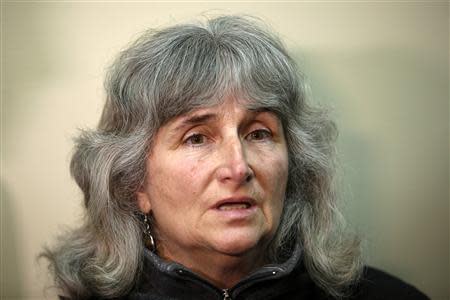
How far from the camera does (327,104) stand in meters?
2.20

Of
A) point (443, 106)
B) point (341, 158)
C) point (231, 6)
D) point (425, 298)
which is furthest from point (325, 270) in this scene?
point (231, 6)

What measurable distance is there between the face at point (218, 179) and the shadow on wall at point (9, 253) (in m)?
0.81

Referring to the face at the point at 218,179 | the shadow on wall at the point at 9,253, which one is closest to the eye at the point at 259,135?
the face at the point at 218,179

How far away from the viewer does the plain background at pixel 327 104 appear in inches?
81.9

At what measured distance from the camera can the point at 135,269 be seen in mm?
1714

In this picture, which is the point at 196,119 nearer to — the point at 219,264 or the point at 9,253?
the point at 219,264

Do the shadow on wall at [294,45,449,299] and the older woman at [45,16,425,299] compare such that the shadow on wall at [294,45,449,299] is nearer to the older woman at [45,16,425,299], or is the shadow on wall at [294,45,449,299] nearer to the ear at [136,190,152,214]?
the older woman at [45,16,425,299]

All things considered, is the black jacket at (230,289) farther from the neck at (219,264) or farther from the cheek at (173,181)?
the cheek at (173,181)

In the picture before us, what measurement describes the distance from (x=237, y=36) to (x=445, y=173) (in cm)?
130

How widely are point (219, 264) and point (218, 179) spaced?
34cm

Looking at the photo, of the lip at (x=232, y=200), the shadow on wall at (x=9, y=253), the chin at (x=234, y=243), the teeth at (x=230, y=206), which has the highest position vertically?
the lip at (x=232, y=200)

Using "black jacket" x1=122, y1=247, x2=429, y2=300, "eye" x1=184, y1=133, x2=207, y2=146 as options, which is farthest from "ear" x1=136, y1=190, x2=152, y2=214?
"eye" x1=184, y1=133, x2=207, y2=146

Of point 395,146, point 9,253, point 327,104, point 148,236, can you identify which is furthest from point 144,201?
point 395,146

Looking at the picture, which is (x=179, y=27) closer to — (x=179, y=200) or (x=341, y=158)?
(x=179, y=200)
